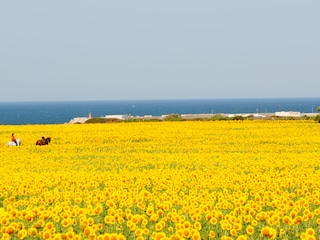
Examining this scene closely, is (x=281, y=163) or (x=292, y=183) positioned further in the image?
(x=281, y=163)

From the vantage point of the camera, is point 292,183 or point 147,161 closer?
point 292,183

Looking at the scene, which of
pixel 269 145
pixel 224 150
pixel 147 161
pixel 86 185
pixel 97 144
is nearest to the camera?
pixel 86 185

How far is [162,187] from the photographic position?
1237 cm

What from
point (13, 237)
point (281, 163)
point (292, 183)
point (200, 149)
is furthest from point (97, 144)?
point (13, 237)

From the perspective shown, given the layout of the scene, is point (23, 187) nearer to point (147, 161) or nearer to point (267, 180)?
point (267, 180)

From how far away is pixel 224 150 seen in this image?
2462cm

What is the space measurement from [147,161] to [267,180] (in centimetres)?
775

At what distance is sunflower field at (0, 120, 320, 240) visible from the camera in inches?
312

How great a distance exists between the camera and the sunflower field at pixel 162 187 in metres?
7.91

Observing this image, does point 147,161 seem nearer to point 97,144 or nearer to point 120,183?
point 120,183

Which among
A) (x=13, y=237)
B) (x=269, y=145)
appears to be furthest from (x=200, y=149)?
(x=13, y=237)

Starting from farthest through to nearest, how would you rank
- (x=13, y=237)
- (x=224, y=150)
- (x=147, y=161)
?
(x=224, y=150) → (x=147, y=161) → (x=13, y=237)

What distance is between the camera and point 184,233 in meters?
6.54

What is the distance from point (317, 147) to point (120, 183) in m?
14.5
